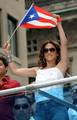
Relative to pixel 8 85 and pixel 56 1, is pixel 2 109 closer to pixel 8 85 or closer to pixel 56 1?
pixel 8 85

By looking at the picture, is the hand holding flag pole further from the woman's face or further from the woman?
the woman's face

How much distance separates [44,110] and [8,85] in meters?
0.76

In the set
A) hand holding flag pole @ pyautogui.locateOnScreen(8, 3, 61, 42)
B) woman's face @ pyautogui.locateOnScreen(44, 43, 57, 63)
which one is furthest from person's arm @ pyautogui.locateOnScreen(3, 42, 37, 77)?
hand holding flag pole @ pyautogui.locateOnScreen(8, 3, 61, 42)

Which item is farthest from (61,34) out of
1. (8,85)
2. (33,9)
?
(33,9)

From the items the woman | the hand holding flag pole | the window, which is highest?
the woman

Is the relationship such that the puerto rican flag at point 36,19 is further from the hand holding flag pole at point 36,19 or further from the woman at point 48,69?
the woman at point 48,69

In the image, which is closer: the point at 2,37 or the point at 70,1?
the point at 2,37

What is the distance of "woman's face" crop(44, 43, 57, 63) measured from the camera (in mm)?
7777

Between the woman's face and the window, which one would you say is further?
the window

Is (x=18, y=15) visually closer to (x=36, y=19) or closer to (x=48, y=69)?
(x=36, y=19)

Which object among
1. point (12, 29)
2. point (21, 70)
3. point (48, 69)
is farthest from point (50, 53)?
point (12, 29)

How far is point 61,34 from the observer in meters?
8.26

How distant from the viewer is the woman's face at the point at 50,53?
778cm

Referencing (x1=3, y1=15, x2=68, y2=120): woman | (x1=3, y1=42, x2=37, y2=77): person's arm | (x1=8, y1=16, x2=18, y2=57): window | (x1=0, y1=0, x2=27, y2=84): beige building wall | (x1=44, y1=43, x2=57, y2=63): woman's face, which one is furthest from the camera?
(x1=8, y1=16, x2=18, y2=57): window
